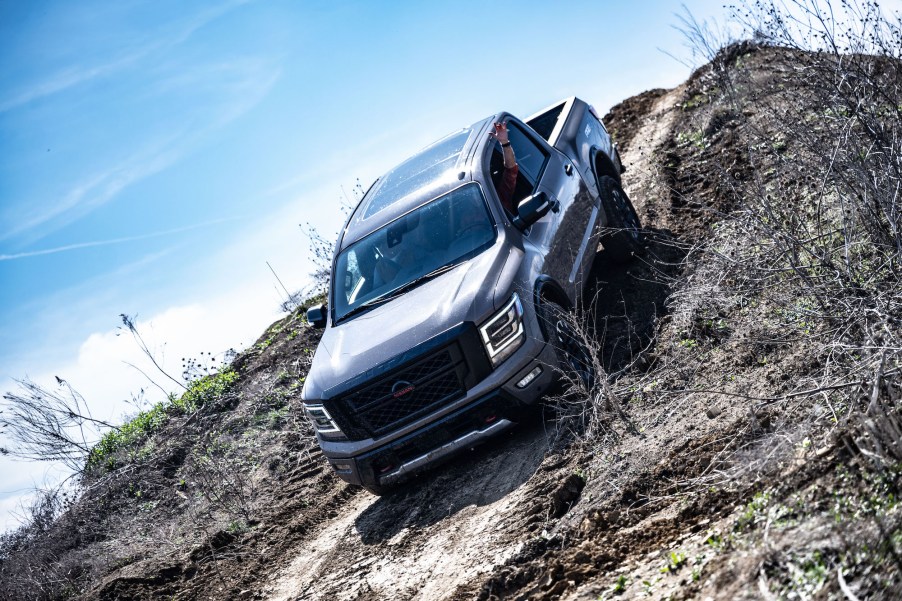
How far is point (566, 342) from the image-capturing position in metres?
6.48

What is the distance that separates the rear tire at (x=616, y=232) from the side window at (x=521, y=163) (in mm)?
976

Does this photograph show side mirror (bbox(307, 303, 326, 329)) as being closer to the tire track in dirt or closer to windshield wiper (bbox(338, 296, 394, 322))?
windshield wiper (bbox(338, 296, 394, 322))

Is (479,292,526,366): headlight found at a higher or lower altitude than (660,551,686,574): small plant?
higher

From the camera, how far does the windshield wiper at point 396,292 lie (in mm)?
6742

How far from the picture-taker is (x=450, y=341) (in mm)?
5965

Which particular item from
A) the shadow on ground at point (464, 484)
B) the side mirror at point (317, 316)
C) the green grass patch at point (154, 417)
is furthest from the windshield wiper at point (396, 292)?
the green grass patch at point (154, 417)

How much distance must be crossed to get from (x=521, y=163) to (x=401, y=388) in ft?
9.13

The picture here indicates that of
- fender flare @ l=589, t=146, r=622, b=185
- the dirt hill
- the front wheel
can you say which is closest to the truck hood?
the front wheel

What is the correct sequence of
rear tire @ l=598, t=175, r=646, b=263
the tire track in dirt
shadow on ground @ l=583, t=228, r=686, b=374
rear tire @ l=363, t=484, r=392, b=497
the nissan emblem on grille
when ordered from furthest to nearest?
rear tire @ l=598, t=175, r=646, b=263 → shadow on ground @ l=583, t=228, r=686, b=374 → rear tire @ l=363, t=484, r=392, b=497 → the nissan emblem on grille → the tire track in dirt

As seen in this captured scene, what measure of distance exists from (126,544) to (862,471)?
768 centimetres

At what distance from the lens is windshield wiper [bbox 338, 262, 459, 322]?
674cm

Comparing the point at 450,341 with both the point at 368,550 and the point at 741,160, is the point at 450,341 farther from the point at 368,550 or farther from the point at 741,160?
the point at 741,160

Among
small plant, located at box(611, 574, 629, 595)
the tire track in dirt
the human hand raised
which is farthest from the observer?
the human hand raised

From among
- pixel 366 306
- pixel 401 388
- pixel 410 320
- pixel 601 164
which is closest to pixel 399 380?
pixel 401 388
